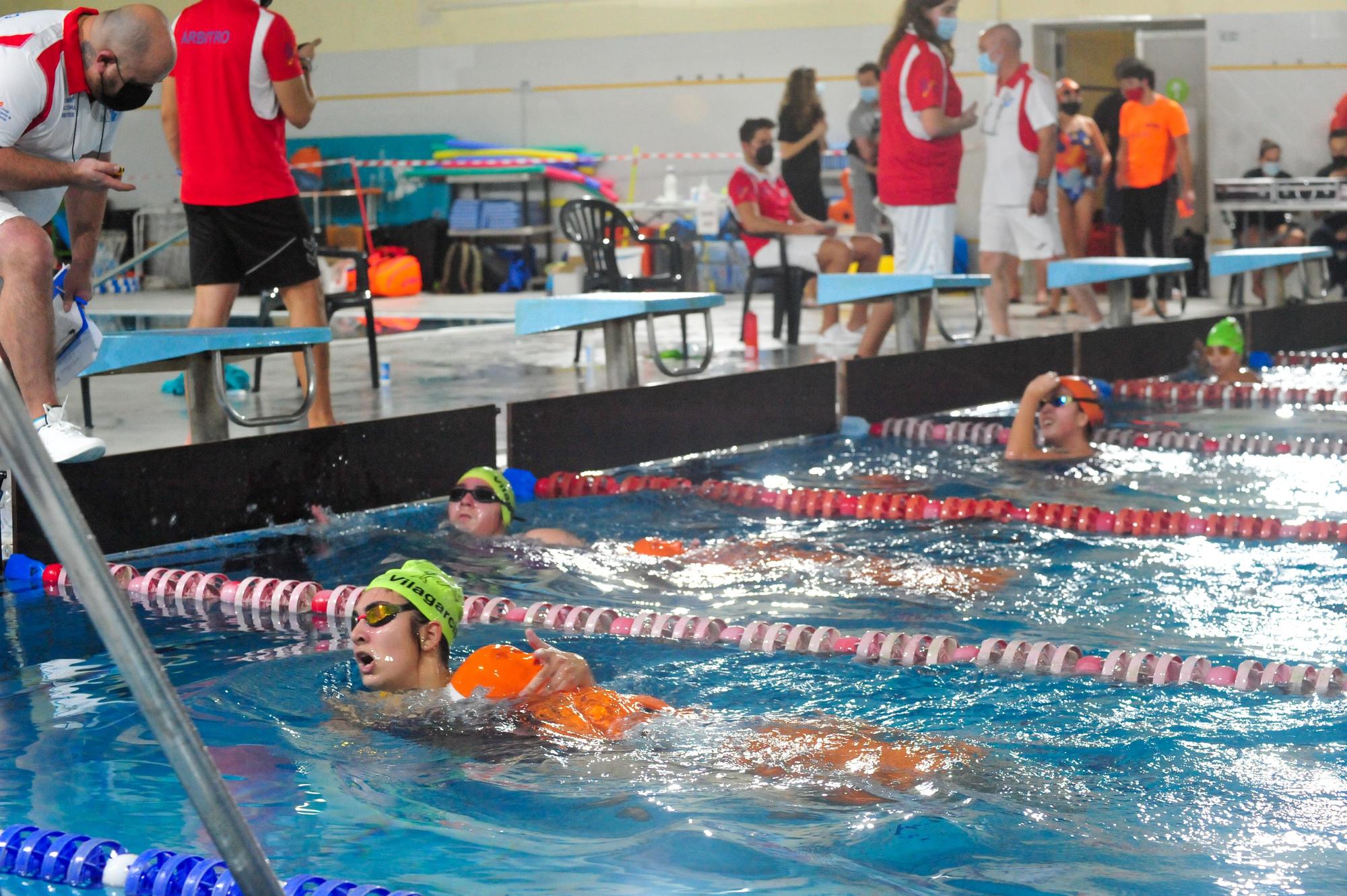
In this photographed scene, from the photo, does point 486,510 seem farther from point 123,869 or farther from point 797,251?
point 797,251

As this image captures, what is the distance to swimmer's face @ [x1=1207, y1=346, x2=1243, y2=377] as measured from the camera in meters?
8.69

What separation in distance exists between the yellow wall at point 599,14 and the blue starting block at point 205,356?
34.7 feet

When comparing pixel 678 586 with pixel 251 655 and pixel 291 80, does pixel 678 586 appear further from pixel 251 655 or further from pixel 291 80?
pixel 291 80

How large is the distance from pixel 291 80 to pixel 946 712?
11.5 feet

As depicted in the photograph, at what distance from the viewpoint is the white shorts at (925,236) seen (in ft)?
27.6

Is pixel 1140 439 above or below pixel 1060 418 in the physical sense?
below

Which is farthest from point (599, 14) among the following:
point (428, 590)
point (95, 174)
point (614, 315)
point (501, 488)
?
point (428, 590)

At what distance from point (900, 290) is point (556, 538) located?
11.3 ft

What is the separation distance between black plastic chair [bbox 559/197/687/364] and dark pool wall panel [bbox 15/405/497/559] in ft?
10.7

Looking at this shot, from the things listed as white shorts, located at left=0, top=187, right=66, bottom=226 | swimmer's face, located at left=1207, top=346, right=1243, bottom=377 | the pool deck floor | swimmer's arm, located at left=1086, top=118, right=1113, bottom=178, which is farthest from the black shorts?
swimmer's arm, located at left=1086, top=118, right=1113, bottom=178

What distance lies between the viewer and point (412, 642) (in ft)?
11.3

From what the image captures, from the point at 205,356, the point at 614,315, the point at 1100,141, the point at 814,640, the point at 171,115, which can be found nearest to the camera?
the point at 814,640

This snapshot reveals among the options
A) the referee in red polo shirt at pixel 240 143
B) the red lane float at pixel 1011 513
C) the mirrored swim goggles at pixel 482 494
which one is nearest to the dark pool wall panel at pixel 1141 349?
the red lane float at pixel 1011 513

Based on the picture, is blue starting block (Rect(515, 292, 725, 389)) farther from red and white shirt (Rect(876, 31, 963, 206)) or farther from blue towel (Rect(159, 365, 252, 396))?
blue towel (Rect(159, 365, 252, 396))
